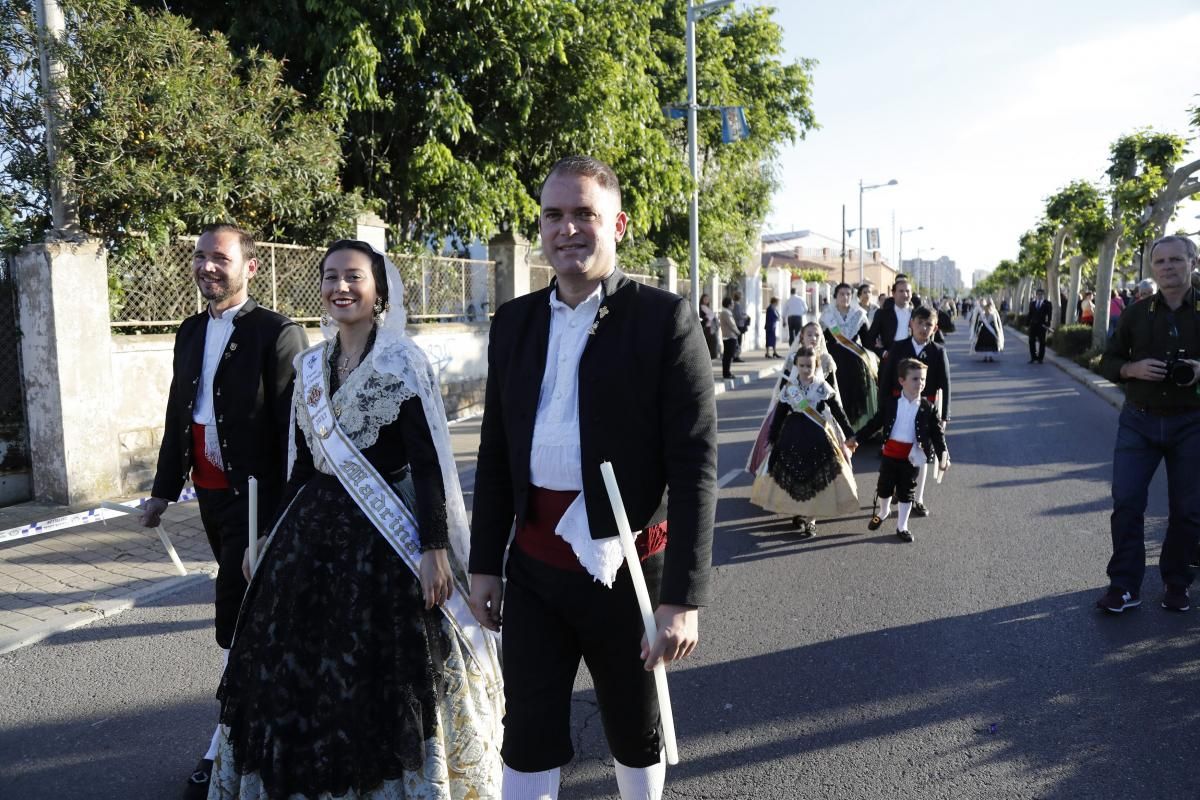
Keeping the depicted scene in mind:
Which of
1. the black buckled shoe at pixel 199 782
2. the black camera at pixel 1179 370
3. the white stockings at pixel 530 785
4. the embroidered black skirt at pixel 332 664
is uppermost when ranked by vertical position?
the black camera at pixel 1179 370

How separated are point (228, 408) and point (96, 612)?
2.54 meters

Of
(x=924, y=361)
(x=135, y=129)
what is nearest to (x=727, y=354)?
(x=924, y=361)

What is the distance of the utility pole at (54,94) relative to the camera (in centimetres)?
744

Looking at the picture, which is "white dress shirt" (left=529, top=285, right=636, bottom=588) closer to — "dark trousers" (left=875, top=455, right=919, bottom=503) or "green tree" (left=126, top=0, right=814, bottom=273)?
"dark trousers" (left=875, top=455, right=919, bottom=503)

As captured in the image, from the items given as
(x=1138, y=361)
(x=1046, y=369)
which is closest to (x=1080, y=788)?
(x=1138, y=361)

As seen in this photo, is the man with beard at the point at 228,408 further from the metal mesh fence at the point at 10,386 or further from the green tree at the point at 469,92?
the green tree at the point at 469,92

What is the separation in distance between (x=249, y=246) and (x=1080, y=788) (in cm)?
353

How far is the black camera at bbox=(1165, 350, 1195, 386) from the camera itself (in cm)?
454

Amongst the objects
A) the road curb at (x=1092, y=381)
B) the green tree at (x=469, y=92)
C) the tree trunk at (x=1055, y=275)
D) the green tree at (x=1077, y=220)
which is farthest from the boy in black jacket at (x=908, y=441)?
the tree trunk at (x=1055, y=275)

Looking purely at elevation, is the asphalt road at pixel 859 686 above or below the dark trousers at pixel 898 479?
below

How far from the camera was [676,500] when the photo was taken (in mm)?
2176

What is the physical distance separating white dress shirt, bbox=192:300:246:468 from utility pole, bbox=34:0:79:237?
532 cm

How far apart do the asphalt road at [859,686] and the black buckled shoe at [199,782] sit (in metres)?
0.12

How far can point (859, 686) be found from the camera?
3.98 m
